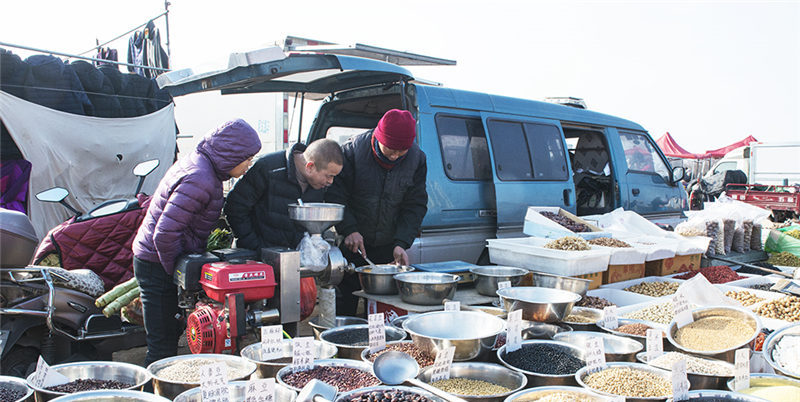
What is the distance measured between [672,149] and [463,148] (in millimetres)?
21532

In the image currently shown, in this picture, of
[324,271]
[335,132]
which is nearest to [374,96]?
[335,132]

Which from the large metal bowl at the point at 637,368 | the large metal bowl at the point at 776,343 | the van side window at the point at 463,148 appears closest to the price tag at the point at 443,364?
the large metal bowl at the point at 637,368

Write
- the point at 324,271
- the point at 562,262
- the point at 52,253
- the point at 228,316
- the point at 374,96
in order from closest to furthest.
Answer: the point at 228,316
the point at 324,271
the point at 562,262
the point at 52,253
the point at 374,96

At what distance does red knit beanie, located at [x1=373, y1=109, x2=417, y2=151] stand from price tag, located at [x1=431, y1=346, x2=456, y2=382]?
1883 mm

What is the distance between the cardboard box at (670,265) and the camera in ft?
14.9

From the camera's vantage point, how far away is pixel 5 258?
296 centimetres

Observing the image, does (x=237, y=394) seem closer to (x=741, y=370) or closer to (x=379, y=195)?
(x=741, y=370)

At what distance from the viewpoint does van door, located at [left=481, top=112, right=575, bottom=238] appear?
4820 mm

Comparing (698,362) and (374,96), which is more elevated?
(374,96)

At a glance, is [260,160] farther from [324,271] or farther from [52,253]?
[52,253]

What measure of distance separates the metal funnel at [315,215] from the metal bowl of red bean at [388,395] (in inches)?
47.3

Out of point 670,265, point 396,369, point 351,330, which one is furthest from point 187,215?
point 670,265

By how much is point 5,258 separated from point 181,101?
7.17 metres

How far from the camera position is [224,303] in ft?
8.00
